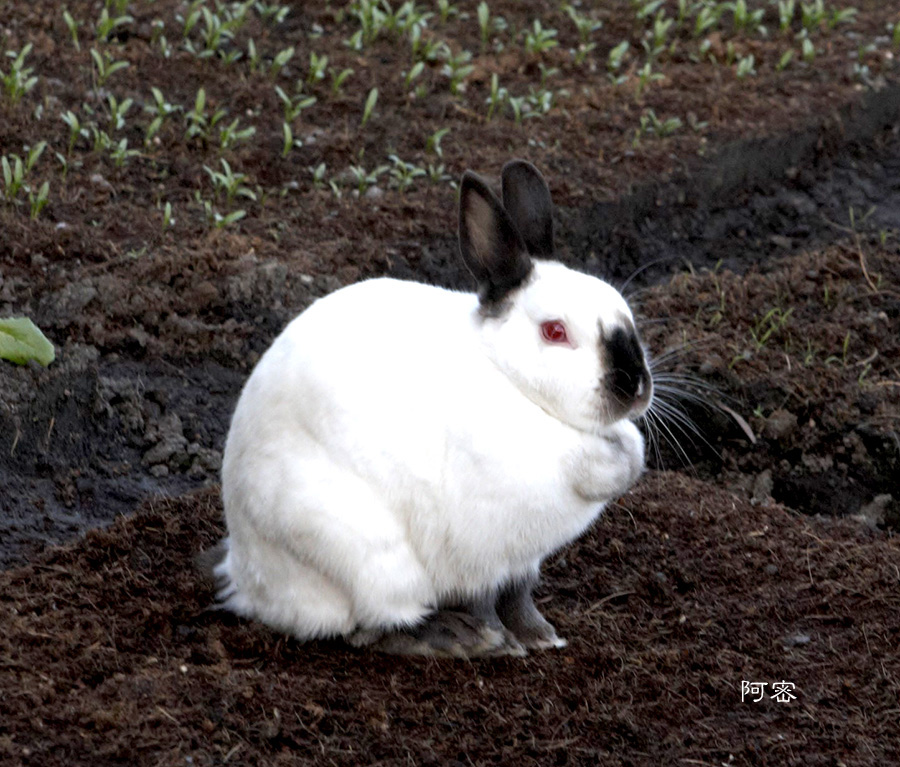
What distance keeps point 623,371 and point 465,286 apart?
3152 mm

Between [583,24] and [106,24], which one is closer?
[106,24]

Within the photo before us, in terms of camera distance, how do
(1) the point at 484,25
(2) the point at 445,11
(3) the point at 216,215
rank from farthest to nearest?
(2) the point at 445,11 → (1) the point at 484,25 → (3) the point at 216,215

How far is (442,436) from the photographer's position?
3396mm

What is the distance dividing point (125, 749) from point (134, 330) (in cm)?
256

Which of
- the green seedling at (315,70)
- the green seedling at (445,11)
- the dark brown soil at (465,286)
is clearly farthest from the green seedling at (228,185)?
the green seedling at (445,11)

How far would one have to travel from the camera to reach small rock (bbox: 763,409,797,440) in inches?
210

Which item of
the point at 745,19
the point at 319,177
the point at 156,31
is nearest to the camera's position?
the point at 319,177

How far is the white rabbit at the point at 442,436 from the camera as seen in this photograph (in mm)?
3375

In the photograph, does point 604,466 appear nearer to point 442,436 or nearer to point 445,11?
point 442,436

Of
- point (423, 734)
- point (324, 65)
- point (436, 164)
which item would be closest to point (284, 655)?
point (423, 734)

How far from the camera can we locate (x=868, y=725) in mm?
3381

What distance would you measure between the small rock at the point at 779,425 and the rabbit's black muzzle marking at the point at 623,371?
211cm

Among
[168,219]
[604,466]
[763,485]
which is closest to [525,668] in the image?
[604,466]

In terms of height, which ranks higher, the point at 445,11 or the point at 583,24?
the point at 445,11
